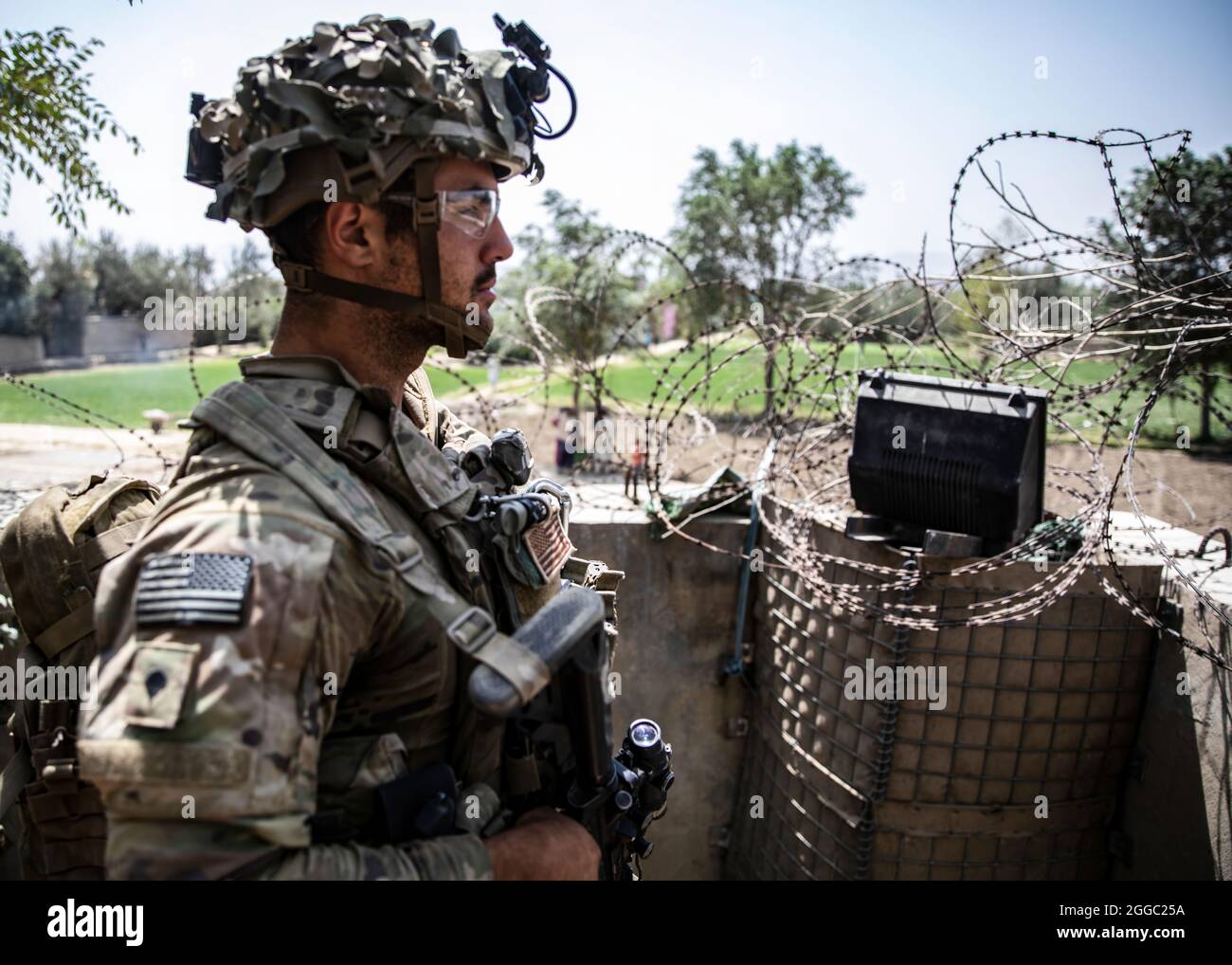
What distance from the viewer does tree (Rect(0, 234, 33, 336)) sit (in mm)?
35125

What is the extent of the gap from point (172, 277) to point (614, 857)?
4411cm

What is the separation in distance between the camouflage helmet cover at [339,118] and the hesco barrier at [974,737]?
9.78 feet

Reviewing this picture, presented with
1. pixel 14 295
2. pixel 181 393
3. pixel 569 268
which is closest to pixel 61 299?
pixel 14 295

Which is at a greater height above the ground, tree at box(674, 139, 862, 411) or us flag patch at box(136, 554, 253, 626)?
tree at box(674, 139, 862, 411)

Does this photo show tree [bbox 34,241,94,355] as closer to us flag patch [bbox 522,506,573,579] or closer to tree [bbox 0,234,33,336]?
tree [bbox 0,234,33,336]

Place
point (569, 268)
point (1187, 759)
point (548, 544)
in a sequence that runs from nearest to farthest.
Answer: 1. point (548, 544)
2. point (1187, 759)
3. point (569, 268)

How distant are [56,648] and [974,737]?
12.2 feet

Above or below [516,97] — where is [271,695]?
below

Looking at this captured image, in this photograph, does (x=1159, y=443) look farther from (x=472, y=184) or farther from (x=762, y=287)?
(x=472, y=184)

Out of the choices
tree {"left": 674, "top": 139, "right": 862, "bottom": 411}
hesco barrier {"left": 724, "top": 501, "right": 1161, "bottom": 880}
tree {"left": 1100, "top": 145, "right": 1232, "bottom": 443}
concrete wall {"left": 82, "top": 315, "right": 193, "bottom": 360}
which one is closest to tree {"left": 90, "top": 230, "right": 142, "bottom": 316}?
concrete wall {"left": 82, "top": 315, "right": 193, "bottom": 360}

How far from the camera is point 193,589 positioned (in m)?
1.38

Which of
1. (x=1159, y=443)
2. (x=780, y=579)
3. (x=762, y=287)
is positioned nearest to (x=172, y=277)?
(x=762, y=287)

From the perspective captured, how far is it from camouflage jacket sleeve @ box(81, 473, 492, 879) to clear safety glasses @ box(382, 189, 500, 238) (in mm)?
673

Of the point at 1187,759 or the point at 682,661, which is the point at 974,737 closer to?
the point at 1187,759
